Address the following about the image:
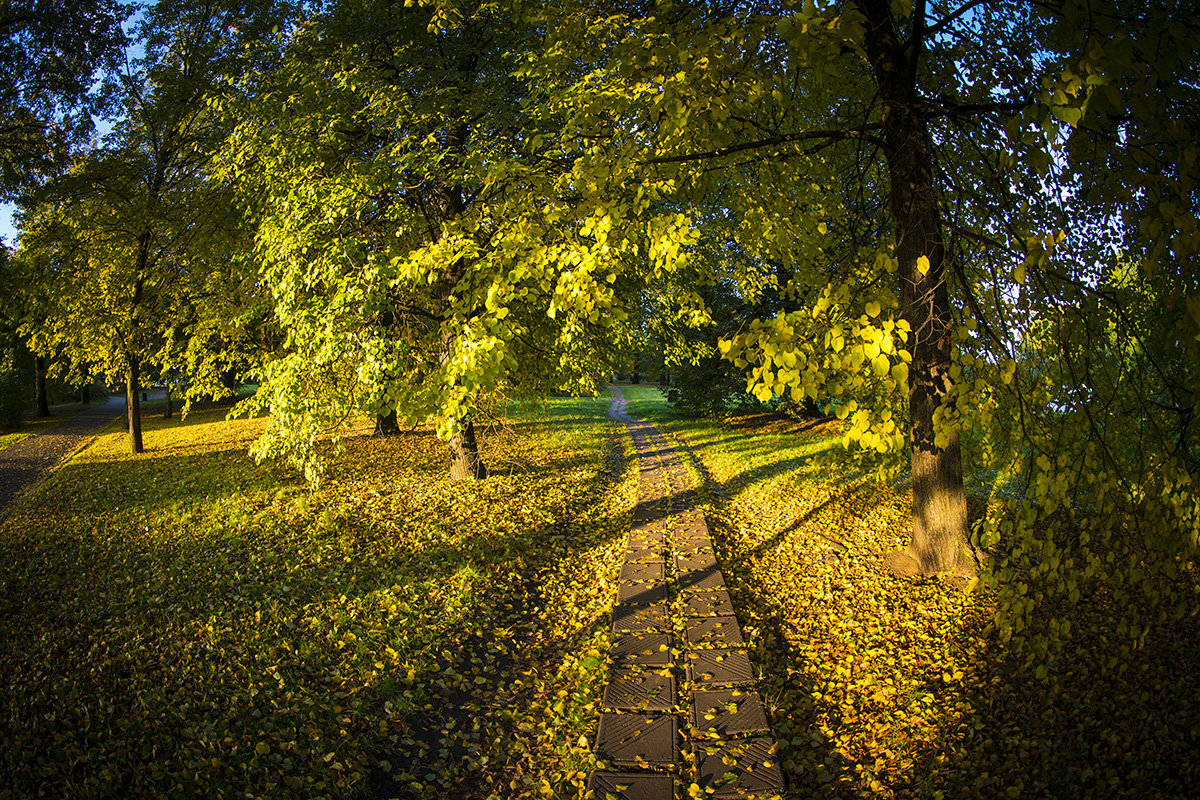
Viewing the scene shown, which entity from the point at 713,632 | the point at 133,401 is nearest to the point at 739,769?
the point at 713,632

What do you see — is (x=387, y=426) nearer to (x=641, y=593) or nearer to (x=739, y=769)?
(x=641, y=593)

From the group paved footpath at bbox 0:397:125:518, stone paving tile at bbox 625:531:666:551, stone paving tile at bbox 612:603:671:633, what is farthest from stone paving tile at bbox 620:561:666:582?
paved footpath at bbox 0:397:125:518

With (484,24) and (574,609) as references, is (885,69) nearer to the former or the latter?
(574,609)

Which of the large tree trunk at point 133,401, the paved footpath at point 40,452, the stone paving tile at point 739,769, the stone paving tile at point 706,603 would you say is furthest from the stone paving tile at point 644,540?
the large tree trunk at point 133,401

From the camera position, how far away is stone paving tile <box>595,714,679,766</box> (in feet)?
10.8

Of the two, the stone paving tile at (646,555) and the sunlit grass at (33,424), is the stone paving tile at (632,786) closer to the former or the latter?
the stone paving tile at (646,555)

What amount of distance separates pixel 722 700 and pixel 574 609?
2.04 metres

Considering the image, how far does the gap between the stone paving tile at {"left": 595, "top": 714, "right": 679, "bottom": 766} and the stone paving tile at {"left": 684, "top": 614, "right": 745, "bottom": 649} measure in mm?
980

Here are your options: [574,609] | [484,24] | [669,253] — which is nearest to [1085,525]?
[669,253]

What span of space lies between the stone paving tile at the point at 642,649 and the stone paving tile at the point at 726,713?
48cm

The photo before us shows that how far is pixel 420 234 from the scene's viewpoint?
27.0ft

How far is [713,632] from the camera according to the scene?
4.71 m

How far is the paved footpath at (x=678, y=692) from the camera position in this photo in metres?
3.12

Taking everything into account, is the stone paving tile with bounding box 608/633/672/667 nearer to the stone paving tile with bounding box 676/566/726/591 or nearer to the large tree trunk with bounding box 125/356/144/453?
the stone paving tile with bounding box 676/566/726/591
